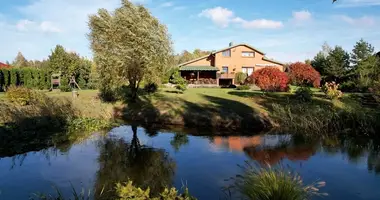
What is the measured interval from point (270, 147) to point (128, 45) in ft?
41.3

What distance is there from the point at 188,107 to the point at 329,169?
432 inches

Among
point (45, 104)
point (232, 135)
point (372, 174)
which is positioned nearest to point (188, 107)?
point (232, 135)

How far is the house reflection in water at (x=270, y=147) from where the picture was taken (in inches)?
420

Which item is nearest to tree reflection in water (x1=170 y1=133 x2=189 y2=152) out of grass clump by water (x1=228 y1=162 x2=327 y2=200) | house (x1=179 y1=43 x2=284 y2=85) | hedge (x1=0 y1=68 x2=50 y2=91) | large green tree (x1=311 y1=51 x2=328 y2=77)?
grass clump by water (x1=228 y1=162 x2=327 y2=200)

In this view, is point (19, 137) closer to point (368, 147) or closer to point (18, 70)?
point (368, 147)

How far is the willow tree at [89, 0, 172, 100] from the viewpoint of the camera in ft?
68.4

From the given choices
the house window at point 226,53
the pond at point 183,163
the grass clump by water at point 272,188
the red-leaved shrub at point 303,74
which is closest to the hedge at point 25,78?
the house window at point 226,53

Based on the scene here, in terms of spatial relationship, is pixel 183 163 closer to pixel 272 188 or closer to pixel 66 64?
pixel 272 188

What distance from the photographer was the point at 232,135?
47.0 ft

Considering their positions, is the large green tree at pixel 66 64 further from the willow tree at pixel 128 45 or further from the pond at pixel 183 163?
the pond at pixel 183 163

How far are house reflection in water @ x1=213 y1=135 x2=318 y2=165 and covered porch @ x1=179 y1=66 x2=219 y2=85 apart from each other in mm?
29978

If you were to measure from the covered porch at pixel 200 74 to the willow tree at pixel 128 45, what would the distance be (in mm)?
20926

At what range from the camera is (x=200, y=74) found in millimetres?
48438

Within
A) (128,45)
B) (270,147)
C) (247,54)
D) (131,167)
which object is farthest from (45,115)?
(247,54)
